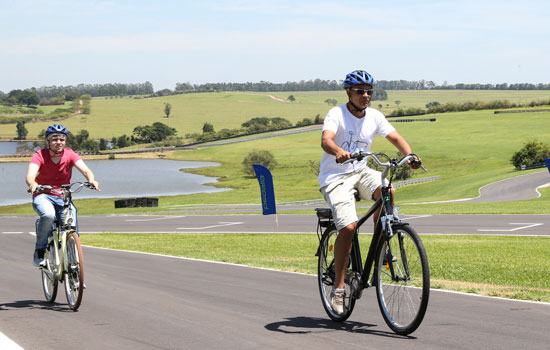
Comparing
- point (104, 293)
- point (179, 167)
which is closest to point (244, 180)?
point (179, 167)

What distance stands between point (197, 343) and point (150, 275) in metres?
6.01

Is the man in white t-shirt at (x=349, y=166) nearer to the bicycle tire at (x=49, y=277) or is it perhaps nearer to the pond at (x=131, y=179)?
the bicycle tire at (x=49, y=277)

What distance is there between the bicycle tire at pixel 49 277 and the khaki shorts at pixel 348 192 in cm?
412

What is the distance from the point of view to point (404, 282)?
6562mm

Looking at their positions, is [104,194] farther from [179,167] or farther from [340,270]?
[340,270]

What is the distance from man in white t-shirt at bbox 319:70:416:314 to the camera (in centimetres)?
707

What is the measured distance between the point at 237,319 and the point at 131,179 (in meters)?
99.4

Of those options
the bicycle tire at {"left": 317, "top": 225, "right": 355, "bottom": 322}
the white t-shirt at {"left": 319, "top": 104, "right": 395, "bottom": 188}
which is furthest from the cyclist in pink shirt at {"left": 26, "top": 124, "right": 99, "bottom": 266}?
the white t-shirt at {"left": 319, "top": 104, "right": 395, "bottom": 188}

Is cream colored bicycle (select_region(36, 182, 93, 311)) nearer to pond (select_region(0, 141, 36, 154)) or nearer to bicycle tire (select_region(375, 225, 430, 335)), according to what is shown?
bicycle tire (select_region(375, 225, 430, 335))

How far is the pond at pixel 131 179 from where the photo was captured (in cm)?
8712

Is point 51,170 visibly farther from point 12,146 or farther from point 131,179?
point 12,146

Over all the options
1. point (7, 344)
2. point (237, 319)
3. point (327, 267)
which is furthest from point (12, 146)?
point (327, 267)

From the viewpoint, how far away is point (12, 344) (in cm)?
689

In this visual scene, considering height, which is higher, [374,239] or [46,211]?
[374,239]
